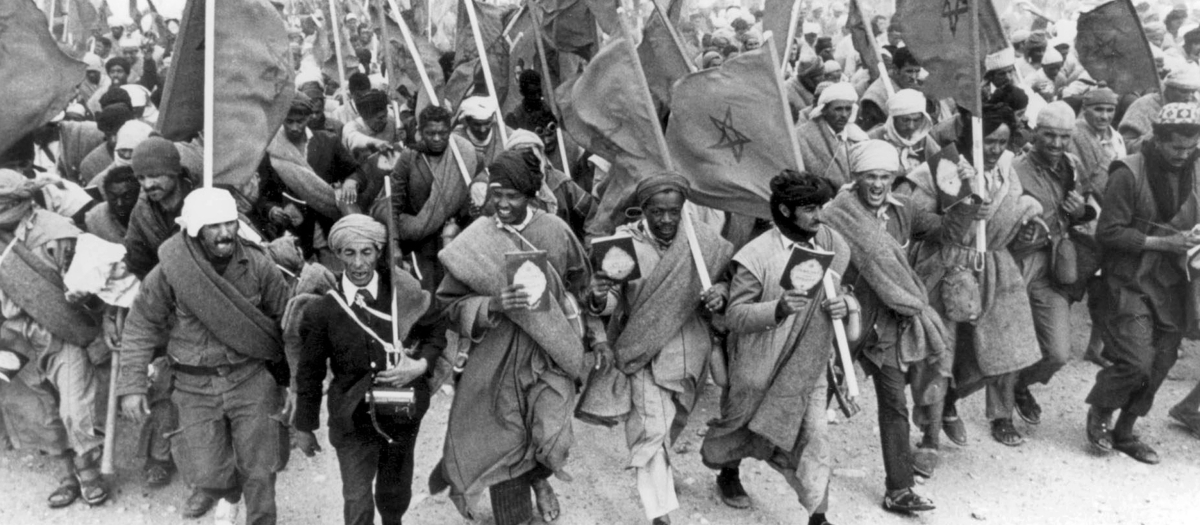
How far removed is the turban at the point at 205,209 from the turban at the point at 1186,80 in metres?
7.07

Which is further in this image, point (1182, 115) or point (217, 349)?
point (1182, 115)

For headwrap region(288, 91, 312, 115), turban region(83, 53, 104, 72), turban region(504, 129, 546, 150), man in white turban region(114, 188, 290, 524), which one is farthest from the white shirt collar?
turban region(83, 53, 104, 72)

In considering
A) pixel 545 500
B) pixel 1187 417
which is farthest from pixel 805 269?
pixel 1187 417

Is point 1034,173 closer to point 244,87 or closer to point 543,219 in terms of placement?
point 543,219

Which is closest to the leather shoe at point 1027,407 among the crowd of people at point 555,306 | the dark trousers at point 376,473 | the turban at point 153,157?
the crowd of people at point 555,306

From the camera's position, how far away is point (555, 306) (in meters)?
4.96

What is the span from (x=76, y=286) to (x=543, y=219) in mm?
2603

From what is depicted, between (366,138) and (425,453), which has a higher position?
(366,138)

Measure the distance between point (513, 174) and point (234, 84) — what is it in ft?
5.24

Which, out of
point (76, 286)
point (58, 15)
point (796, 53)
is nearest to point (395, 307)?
point (76, 286)

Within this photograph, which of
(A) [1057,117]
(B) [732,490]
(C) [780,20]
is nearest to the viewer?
(B) [732,490]

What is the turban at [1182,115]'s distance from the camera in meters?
6.14

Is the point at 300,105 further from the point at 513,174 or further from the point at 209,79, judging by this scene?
the point at 513,174

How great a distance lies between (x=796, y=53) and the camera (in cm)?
1442
